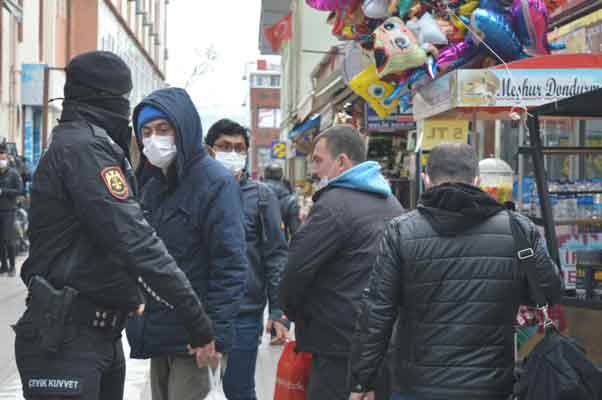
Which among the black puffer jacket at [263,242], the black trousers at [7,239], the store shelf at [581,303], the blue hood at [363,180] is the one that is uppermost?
the blue hood at [363,180]

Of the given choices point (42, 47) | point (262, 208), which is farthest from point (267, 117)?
point (262, 208)

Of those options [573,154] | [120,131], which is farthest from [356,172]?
[573,154]

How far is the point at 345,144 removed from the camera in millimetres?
4883

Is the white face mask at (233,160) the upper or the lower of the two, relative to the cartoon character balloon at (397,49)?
lower

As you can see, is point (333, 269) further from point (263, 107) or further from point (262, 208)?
point (263, 107)

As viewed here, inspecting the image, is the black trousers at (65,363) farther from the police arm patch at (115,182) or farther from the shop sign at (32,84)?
the shop sign at (32,84)

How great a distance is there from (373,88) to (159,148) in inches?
218

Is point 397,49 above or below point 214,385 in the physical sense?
above

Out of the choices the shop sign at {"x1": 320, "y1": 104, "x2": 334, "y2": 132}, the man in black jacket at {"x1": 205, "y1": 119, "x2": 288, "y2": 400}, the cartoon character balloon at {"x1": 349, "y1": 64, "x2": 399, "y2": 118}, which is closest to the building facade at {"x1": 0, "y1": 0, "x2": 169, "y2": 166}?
the shop sign at {"x1": 320, "y1": 104, "x2": 334, "y2": 132}

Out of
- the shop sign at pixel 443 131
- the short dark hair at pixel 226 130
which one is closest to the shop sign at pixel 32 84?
the shop sign at pixel 443 131

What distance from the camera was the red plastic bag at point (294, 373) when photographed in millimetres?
5008

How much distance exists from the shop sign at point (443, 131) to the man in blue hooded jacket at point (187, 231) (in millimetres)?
3814

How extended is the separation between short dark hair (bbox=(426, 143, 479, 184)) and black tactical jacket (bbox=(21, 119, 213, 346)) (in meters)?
1.17

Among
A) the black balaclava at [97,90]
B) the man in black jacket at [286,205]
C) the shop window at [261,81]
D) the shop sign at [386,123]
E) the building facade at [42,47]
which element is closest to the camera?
the black balaclava at [97,90]
